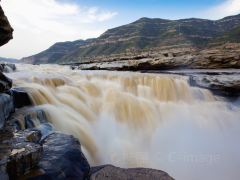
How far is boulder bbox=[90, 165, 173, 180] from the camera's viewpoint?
5.73 m

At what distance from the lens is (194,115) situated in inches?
512

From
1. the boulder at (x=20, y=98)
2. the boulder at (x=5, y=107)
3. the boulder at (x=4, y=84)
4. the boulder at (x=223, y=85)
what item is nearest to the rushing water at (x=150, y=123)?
the boulder at (x=20, y=98)

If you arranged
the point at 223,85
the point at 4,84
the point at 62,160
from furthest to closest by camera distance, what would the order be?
the point at 223,85, the point at 4,84, the point at 62,160

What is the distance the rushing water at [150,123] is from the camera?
8344 mm

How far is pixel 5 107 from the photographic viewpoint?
7867 millimetres

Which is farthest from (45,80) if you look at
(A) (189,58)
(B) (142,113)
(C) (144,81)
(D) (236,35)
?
(D) (236,35)

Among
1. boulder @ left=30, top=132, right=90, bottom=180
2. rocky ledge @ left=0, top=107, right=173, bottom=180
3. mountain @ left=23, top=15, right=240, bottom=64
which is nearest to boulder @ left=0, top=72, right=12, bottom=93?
rocky ledge @ left=0, top=107, right=173, bottom=180

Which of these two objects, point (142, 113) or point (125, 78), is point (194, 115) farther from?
point (125, 78)

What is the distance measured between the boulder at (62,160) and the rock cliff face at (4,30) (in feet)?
12.2

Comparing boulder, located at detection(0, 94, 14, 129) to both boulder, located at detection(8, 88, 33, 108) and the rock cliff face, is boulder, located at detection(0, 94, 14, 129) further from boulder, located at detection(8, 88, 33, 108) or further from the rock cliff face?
the rock cliff face

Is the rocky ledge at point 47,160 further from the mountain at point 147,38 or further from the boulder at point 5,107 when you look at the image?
Answer: the mountain at point 147,38

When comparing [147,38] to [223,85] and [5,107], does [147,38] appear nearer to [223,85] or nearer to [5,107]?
[223,85]

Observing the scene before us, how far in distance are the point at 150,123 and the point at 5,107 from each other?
245 inches

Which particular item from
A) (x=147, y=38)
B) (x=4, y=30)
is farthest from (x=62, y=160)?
(x=147, y=38)
